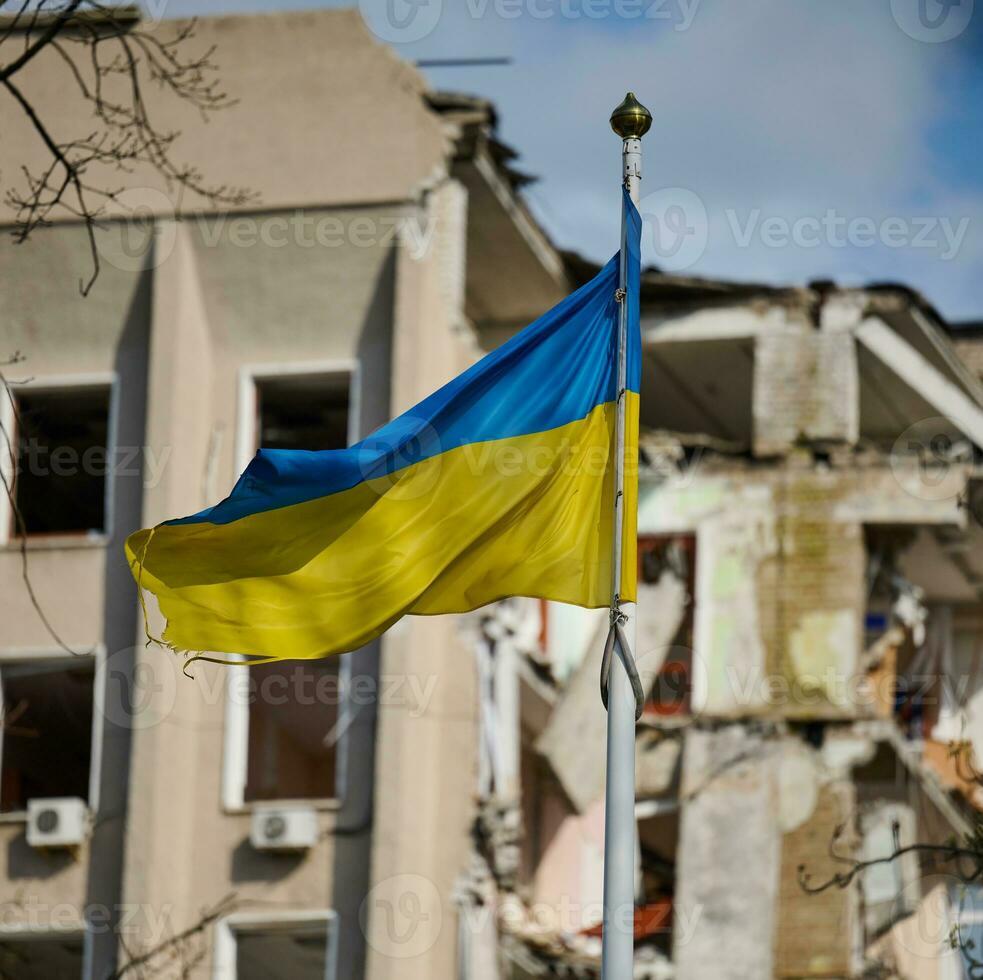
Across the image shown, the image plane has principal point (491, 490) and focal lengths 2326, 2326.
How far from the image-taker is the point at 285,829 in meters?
24.1

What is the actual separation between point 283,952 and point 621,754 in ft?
46.2

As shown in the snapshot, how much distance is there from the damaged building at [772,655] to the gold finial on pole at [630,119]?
1442cm

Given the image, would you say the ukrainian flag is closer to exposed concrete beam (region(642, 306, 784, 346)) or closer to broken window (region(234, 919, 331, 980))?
broken window (region(234, 919, 331, 980))

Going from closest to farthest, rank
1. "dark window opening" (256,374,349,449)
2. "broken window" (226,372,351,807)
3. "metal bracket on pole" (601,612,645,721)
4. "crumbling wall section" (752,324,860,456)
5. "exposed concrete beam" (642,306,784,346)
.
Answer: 1. "metal bracket on pole" (601,612,645,721)
2. "broken window" (226,372,351,807)
3. "dark window opening" (256,374,349,449)
4. "crumbling wall section" (752,324,860,456)
5. "exposed concrete beam" (642,306,784,346)

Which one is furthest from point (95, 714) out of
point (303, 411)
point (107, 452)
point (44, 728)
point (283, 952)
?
point (303, 411)

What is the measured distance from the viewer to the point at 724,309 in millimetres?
30984

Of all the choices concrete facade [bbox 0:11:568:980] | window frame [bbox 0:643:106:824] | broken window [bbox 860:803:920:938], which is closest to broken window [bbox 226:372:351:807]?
concrete facade [bbox 0:11:568:980]

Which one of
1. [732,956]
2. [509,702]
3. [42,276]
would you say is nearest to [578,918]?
[732,956]

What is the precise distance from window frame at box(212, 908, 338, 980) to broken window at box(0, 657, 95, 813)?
336 centimetres

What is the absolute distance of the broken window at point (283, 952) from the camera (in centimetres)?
2452

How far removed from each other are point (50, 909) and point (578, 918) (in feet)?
26.9

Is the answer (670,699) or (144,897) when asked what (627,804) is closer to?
(144,897)

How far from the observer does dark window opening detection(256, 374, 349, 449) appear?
85.8 feet

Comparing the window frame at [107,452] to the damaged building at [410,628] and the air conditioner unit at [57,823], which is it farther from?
the air conditioner unit at [57,823]
